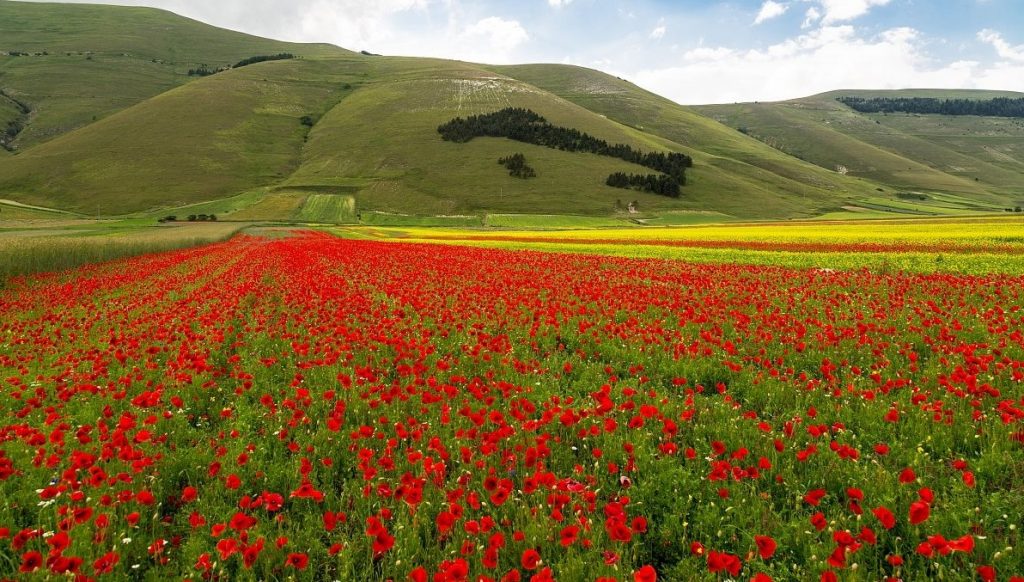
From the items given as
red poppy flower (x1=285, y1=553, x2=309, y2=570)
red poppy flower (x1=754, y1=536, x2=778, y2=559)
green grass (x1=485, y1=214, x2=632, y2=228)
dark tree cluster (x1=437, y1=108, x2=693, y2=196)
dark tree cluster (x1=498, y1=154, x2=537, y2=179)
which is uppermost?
dark tree cluster (x1=437, y1=108, x2=693, y2=196)

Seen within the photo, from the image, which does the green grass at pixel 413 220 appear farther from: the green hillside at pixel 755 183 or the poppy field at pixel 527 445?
the poppy field at pixel 527 445

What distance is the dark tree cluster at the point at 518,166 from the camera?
5221 inches

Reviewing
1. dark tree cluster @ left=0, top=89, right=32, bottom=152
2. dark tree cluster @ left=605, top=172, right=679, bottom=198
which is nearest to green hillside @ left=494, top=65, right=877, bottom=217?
dark tree cluster @ left=605, top=172, right=679, bottom=198

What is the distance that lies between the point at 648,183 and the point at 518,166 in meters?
36.0

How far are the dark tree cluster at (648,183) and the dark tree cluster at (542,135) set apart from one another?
A: 10.3 m

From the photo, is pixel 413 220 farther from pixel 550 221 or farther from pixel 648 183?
pixel 648 183

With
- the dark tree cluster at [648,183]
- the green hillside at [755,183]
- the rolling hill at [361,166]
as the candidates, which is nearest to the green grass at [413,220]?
the rolling hill at [361,166]

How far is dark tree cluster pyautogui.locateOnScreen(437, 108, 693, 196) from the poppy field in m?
138

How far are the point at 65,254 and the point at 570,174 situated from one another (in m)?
118

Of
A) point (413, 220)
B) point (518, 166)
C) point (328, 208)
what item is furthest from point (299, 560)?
point (518, 166)

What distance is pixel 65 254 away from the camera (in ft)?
87.7

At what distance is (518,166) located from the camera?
441ft

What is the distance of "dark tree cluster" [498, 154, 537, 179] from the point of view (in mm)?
132625

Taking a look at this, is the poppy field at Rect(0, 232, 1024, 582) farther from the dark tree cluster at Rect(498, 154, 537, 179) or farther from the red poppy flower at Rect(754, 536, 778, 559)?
the dark tree cluster at Rect(498, 154, 537, 179)
